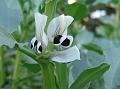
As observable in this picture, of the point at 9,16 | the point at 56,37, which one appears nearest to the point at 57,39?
the point at 56,37

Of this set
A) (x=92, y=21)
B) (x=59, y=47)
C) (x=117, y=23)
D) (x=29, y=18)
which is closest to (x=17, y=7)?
(x=59, y=47)

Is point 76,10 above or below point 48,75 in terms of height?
above

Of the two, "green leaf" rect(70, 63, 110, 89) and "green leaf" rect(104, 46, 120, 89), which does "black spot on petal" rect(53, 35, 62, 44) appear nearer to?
"green leaf" rect(70, 63, 110, 89)

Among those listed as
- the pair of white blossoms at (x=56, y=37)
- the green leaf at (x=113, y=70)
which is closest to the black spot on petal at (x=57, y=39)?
the pair of white blossoms at (x=56, y=37)

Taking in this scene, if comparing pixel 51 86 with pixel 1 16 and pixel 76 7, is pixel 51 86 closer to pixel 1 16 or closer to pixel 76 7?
pixel 1 16

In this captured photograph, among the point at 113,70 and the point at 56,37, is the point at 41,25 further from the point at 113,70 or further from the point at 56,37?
the point at 113,70
